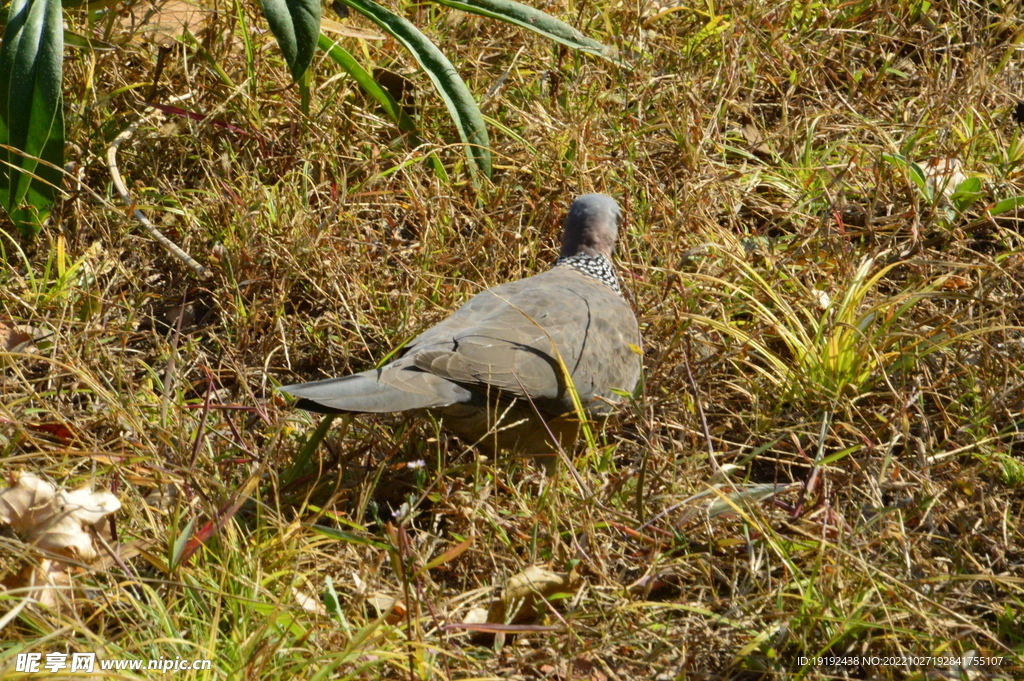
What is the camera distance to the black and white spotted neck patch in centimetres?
388

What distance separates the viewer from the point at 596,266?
390 cm

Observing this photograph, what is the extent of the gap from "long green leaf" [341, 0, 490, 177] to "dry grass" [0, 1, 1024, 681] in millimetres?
339

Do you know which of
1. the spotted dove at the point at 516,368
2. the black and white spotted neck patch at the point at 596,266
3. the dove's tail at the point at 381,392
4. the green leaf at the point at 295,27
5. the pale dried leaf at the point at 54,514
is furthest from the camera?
the black and white spotted neck patch at the point at 596,266

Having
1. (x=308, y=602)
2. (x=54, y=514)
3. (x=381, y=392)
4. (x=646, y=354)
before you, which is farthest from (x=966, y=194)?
(x=54, y=514)

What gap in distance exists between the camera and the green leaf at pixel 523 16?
13.3 ft

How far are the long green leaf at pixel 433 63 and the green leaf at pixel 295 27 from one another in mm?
579

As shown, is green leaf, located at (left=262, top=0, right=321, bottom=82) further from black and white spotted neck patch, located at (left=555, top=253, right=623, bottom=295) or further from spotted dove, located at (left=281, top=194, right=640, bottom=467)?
black and white spotted neck patch, located at (left=555, top=253, right=623, bottom=295)

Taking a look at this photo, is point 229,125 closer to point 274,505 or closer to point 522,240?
point 522,240

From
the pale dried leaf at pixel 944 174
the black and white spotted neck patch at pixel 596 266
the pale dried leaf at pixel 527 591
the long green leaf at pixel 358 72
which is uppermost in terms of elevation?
the long green leaf at pixel 358 72

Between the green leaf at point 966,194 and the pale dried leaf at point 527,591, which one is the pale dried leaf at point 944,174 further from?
the pale dried leaf at point 527,591

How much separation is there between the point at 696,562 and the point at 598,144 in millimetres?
2235

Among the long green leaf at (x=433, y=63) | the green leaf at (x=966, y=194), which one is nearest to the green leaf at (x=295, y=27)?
the long green leaf at (x=433, y=63)

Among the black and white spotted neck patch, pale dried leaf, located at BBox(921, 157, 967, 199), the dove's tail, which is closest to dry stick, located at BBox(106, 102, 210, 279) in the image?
the dove's tail

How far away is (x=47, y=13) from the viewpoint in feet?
11.4
